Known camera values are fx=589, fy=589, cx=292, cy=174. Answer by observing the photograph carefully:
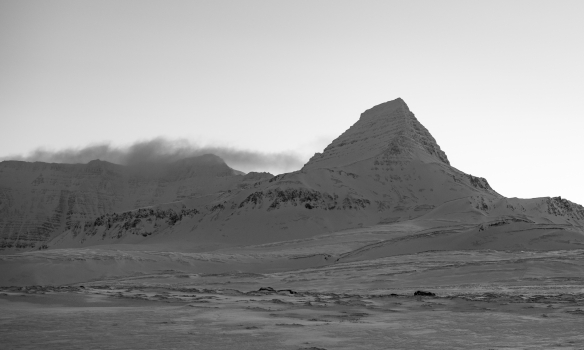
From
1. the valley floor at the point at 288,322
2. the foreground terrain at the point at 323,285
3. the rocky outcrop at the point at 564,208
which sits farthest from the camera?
the rocky outcrop at the point at 564,208

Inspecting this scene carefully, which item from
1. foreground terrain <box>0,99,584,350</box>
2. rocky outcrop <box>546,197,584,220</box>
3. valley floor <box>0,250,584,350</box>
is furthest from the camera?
rocky outcrop <box>546,197,584,220</box>

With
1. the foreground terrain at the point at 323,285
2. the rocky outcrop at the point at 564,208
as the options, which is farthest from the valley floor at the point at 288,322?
the rocky outcrop at the point at 564,208

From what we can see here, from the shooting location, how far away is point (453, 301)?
22234mm

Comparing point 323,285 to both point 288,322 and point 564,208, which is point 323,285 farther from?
point 564,208

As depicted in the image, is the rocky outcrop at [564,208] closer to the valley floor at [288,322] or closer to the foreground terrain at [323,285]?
the foreground terrain at [323,285]

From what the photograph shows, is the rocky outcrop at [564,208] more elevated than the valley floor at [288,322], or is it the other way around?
the rocky outcrop at [564,208]

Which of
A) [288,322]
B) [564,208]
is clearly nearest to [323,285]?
[288,322]

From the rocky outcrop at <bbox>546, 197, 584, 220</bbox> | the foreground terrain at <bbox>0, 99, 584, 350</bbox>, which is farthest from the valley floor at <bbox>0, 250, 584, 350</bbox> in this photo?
the rocky outcrop at <bbox>546, 197, 584, 220</bbox>

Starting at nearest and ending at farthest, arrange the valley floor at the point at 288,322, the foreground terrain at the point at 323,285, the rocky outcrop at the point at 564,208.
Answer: the valley floor at the point at 288,322 → the foreground terrain at the point at 323,285 → the rocky outcrop at the point at 564,208

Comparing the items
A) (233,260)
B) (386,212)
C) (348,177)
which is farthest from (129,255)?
(348,177)

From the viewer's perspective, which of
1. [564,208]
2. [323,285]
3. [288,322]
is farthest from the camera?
[564,208]

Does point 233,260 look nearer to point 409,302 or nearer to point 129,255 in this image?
point 129,255

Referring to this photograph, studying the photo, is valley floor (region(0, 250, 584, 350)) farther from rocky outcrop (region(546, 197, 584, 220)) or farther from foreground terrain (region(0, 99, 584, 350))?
rocky outcrop (region(546, 197, 584, 220))

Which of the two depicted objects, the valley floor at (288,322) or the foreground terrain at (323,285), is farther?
the foreground terrain at (323,285)
